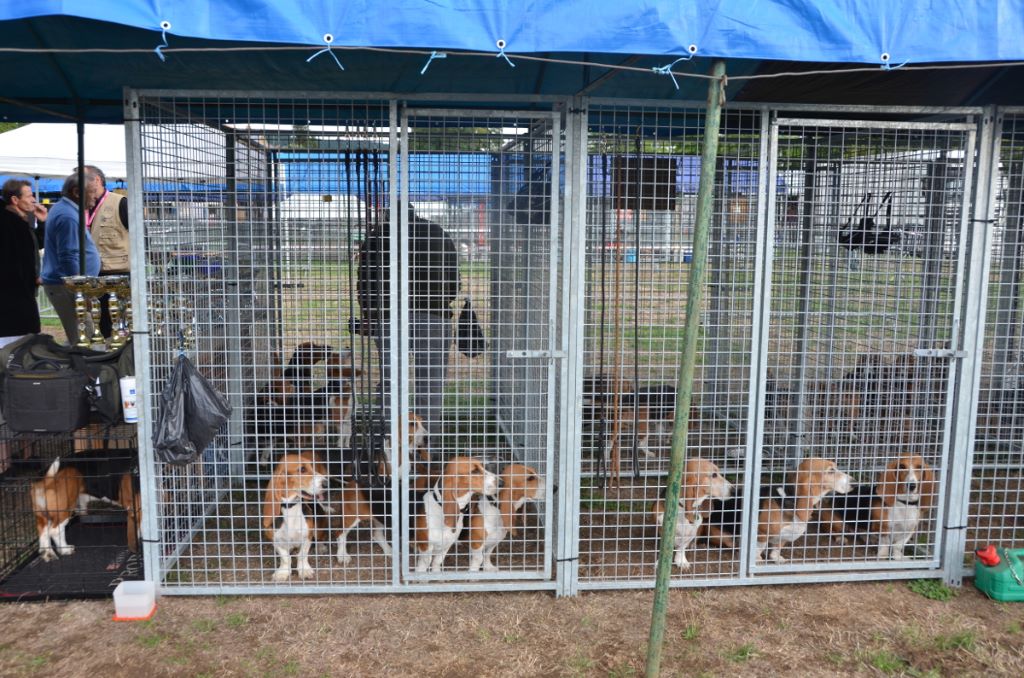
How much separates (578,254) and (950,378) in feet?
7.64

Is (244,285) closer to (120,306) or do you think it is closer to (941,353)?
(120,306)

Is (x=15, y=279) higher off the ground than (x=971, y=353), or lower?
higher

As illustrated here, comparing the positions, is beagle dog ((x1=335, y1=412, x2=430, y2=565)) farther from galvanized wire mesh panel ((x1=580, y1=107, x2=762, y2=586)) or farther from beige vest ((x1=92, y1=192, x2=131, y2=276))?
beige vest ((x1=92, y1=192, x2=131, y2=276))

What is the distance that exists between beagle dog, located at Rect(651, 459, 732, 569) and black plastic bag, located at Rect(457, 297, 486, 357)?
1621 millimetres

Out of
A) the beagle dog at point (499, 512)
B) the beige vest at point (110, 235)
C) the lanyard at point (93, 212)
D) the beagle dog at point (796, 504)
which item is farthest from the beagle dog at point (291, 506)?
the lanyard at point (93, 212)

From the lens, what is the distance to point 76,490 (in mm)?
4582

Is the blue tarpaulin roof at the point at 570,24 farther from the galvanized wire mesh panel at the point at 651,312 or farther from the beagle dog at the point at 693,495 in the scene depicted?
the beagle dog at the point at 693,495

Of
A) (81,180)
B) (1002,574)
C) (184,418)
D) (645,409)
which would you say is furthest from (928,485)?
(81,180)

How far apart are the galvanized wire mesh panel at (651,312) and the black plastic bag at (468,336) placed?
2.79 feet

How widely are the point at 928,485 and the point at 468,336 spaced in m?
Answer: 3.08

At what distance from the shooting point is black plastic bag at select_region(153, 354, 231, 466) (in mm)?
3918

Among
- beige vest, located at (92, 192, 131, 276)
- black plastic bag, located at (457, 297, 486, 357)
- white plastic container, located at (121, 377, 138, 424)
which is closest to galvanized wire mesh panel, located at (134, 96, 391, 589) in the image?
white plastic container, located at (121, 377, 138, 424)

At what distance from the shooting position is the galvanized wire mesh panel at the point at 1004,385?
523 cm

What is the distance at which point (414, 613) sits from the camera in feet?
13.6
